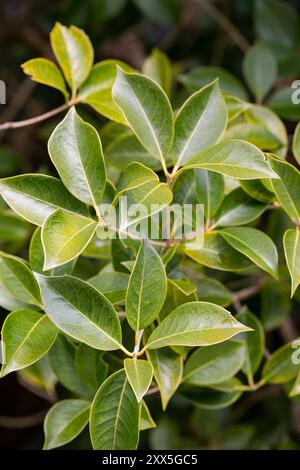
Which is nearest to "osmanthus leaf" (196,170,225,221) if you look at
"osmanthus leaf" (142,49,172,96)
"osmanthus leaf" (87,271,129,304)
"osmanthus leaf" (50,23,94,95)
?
"osmanthus leaf" (87,271,129,304)

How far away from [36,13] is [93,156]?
3.53 ft

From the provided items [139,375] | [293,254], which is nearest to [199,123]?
[293,254]

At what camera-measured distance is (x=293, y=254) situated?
0.66m

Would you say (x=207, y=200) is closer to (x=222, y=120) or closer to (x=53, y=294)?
(x=222, y=120)

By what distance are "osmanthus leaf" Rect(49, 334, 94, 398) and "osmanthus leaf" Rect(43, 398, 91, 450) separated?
4cm

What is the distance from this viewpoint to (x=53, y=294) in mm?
635

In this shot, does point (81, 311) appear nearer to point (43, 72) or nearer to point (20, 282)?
point (20, 282)

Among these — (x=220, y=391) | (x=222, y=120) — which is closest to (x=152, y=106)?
(x=222, y=120)

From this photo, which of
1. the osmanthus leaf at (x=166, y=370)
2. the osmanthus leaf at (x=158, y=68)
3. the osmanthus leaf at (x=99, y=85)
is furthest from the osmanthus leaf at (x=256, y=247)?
the osmanthus leaf at (x=158, y=68)

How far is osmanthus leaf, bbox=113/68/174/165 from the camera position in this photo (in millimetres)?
701

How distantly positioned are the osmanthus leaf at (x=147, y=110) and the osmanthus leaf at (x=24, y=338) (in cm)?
22

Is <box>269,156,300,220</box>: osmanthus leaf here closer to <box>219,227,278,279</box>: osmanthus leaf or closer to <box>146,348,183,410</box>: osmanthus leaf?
<box>219,227,278,279</box>: osmanthus leaf

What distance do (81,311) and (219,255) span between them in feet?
0.59
